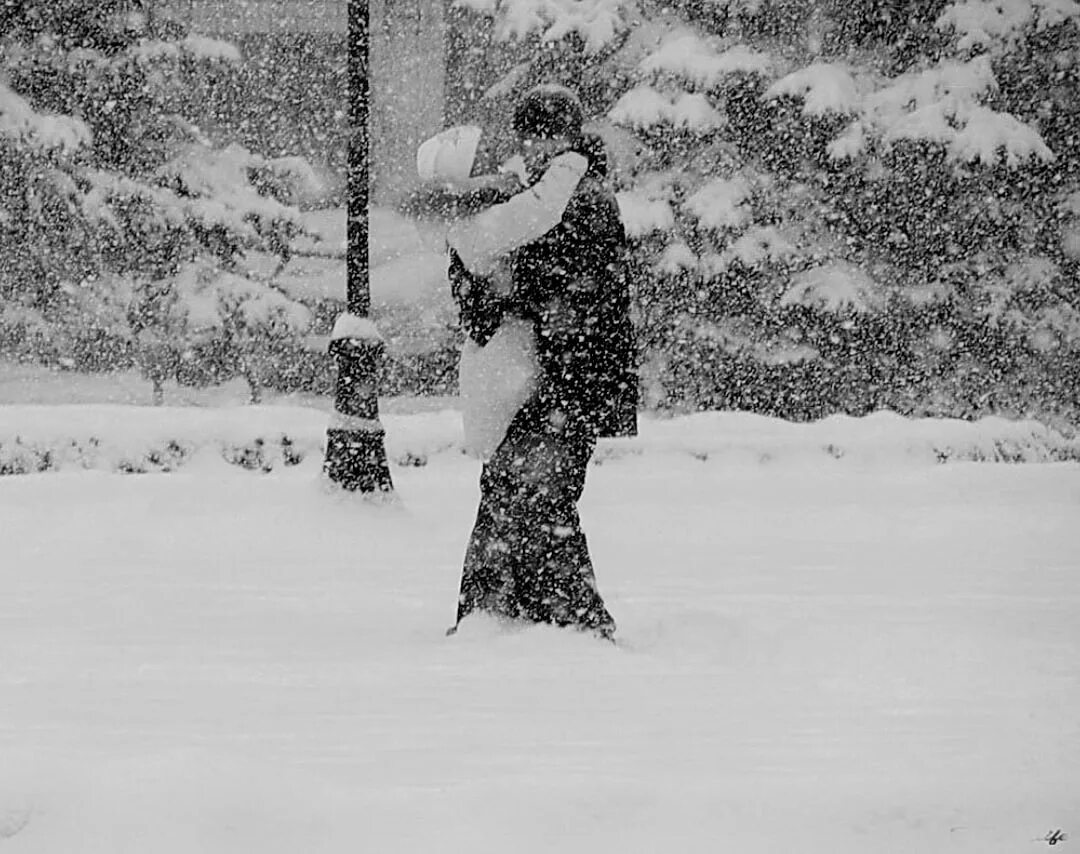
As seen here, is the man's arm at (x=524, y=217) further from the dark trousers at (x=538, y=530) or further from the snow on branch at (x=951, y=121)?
the snow on branch at (x=951, y=121)

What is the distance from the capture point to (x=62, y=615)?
5.95 m

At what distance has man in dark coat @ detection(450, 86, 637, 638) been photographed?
511 centimetres

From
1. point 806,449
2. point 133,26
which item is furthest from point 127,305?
point 806,449

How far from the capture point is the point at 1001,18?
587 inches

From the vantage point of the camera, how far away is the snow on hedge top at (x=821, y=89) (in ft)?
48.4

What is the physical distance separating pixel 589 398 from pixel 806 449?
20.6 ft

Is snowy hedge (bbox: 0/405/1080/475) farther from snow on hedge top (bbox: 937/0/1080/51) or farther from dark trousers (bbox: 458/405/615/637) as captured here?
dark trousers (bbox: 458/405/615/637)

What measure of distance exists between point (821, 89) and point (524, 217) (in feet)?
34.9

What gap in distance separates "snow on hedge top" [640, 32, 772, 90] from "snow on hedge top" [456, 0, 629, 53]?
0.58 metres

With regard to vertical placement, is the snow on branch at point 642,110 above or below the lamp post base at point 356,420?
above

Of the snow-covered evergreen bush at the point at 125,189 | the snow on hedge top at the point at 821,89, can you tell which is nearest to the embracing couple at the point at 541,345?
the snow on hedge top at the point at 821,89

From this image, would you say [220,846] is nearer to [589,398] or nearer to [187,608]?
[589,398]

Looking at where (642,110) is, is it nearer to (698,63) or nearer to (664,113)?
(664,113)

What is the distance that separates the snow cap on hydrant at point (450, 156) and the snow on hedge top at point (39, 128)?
1030cm
